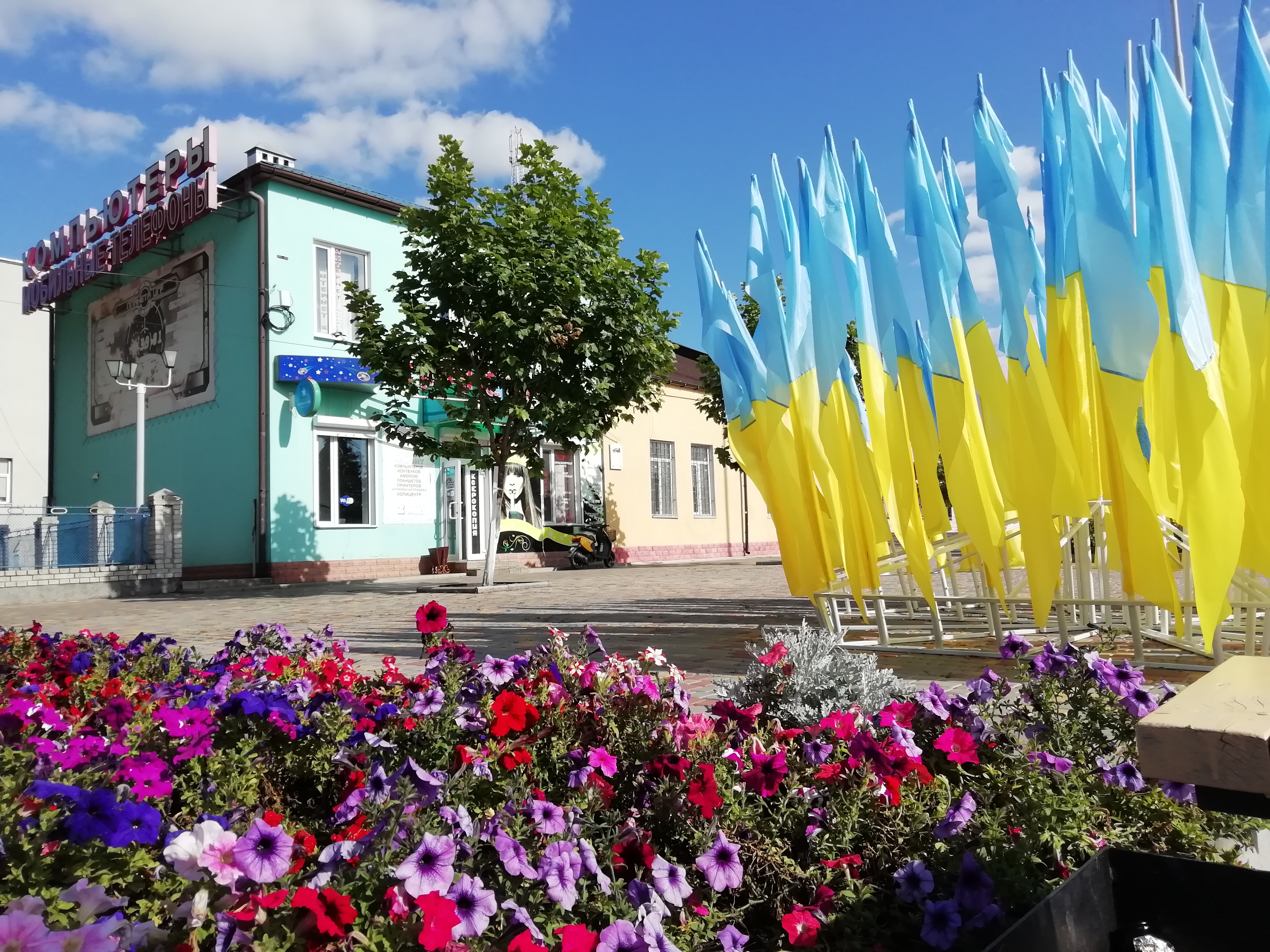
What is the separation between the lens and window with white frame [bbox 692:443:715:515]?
2789cm

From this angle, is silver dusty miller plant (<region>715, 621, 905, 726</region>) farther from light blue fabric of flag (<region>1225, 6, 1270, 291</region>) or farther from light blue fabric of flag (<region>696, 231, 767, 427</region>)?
light blue fabric of flag (<region>696, 231, 767, 427</region>)

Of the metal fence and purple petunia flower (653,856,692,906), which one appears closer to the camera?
purple petunia flower (653,856,692,906)

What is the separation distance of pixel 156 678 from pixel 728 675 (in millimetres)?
3092

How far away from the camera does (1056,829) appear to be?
207 centimetres

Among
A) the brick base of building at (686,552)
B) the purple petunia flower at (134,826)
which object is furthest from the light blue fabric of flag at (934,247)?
the brick base of building at (686,552)

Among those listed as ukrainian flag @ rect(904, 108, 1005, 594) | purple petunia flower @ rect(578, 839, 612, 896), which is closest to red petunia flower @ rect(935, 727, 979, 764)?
purple petunia flower @ rect(578, 839, 612, 896)

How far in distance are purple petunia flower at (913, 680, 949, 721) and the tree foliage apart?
11083 millimetres

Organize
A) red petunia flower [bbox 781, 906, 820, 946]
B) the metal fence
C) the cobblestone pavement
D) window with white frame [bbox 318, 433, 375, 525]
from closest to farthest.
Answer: red petunia flower [bbox 781, 906, 820, 946]
the cobblestone pavement
the metal fence
window with white frame [bbox 318, 433, 375, 525]

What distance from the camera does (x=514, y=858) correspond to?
1.65m

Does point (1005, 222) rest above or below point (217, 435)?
below

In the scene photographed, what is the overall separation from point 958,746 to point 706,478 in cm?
2594

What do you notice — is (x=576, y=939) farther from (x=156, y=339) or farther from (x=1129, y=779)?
(x=156, y=339)

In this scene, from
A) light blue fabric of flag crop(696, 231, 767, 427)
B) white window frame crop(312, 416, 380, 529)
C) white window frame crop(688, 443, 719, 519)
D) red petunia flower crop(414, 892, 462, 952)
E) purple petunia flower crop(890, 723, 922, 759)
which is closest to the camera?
red petunia flower crop(414, 892, 462, 952)

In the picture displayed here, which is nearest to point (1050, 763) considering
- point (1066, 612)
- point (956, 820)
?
point (956, 820)
